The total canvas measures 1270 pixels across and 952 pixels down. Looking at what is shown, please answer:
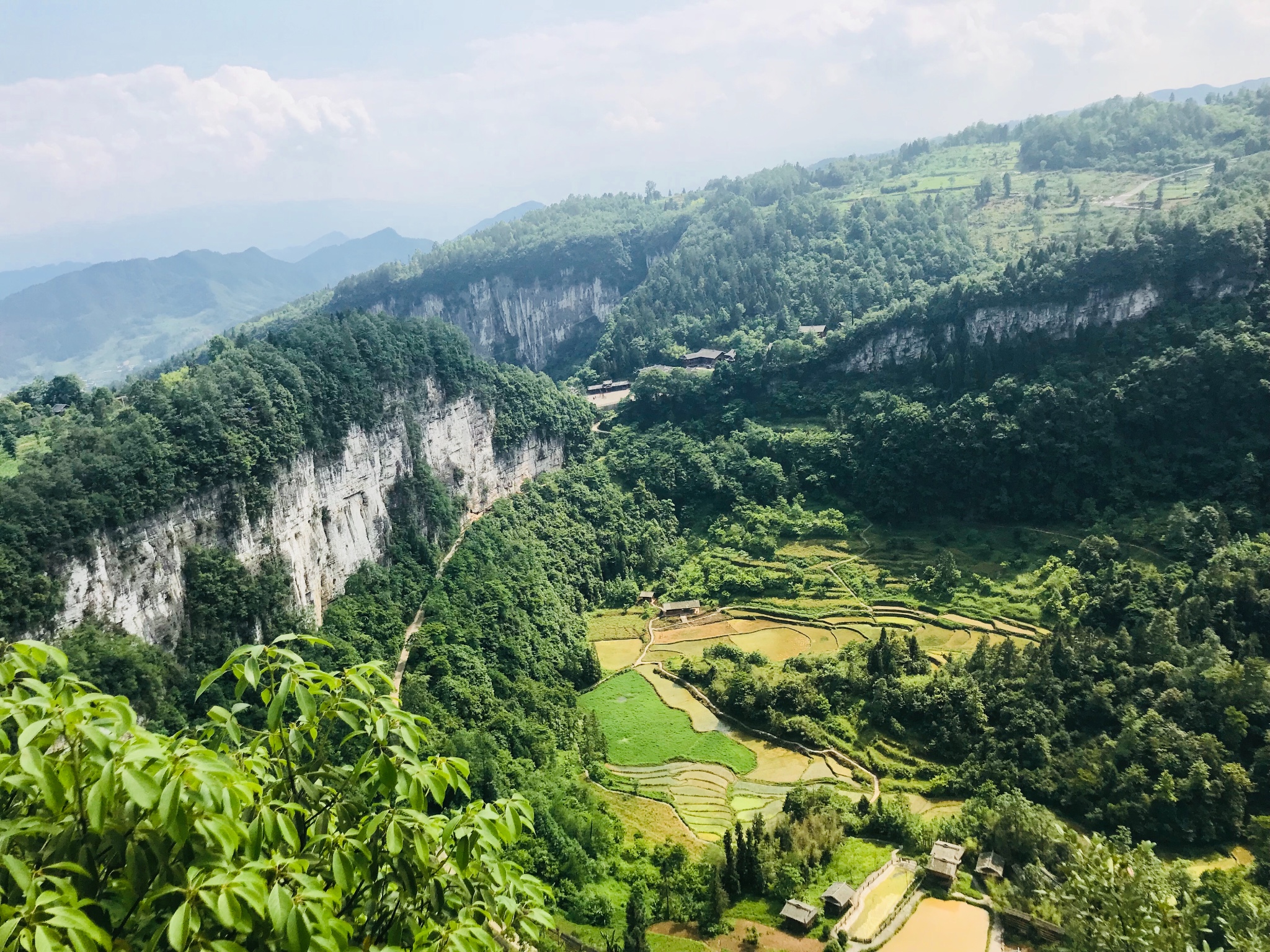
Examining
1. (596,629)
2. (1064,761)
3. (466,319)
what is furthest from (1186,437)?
(466,319)

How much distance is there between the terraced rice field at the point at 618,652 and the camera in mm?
45250

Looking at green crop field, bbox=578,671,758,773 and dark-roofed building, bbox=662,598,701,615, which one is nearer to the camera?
green crop field, bbox=578,671,758,773

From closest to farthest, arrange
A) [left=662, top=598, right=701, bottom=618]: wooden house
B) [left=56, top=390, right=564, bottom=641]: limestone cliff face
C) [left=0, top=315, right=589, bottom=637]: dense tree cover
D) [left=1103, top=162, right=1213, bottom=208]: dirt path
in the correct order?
[left=0, top=315, right=589, bottom=637]: dense tree cover
[left=56, top=390, right=564, bottom=641]: limestone cliff face
[left=662, top=598, right=701, bottom=618]: wooden house
[left=1103, top=162, right=1213, bottom=208]: dirt path

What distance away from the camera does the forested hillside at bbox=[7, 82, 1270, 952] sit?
2569 cm

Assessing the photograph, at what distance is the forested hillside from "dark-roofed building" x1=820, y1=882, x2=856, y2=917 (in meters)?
0.89

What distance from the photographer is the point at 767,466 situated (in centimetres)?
5894

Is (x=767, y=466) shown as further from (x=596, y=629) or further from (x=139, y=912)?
(x=139, y=912)

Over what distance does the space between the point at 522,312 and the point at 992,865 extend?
98484mm

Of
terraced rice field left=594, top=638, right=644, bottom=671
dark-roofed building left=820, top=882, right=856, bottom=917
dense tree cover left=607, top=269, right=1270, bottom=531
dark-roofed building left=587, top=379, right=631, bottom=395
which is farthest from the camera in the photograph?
dark-roofed building left=587, top=379, right=631, bottom=395

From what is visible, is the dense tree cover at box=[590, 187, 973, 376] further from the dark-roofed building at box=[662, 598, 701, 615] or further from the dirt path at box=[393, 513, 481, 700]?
the dirt path at box=[393, 513, 481, 700]

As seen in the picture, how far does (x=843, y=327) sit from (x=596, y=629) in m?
34.5

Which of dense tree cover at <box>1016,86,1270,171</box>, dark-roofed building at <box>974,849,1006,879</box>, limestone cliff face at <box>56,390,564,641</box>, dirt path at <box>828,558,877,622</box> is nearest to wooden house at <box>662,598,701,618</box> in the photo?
dirt path at <box>828,558,877,622</box>

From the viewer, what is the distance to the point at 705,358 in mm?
78375

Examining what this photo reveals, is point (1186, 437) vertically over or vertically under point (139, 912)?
under
